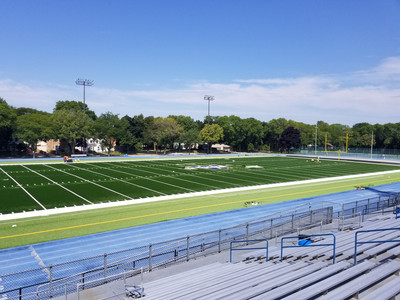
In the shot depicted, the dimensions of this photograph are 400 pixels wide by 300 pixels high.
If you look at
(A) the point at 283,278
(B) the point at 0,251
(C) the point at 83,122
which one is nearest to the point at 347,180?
(A) the point at 283,278

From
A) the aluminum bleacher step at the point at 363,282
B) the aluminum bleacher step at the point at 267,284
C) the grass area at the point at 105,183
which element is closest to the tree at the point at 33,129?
the grass area at the point at 105,183

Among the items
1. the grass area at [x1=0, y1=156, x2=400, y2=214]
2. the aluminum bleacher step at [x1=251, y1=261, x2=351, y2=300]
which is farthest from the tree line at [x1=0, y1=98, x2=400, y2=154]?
the aluminum bleacher step at [x1=251, y1=261, x2=351, y2=300]

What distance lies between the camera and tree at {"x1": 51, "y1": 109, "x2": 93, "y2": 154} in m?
61.2

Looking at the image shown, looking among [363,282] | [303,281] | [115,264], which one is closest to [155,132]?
[115,264]

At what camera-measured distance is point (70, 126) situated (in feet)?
202

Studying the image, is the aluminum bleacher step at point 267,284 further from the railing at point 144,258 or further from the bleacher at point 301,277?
the railing at point 144,258

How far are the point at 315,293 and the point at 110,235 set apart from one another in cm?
1163

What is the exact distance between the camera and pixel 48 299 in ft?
27.9

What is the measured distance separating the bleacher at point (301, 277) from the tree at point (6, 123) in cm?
5651

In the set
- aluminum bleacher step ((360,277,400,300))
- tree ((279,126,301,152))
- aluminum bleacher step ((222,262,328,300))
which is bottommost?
aluminum bleacher step ((222,262,328,300))

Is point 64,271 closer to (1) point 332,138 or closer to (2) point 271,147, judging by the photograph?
(2) point 271,147

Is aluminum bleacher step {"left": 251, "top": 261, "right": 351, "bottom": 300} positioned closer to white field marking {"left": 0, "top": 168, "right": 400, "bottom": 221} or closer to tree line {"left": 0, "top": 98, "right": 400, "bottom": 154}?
white field marking {"left": 0, "top": 168, "right": 400, "bottom": 221}

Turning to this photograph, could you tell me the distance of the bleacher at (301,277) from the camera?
22.6 ft

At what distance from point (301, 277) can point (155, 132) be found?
70.0m
